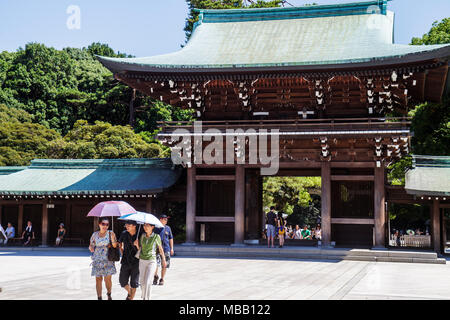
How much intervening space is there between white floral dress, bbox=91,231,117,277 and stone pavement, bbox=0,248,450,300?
109cm

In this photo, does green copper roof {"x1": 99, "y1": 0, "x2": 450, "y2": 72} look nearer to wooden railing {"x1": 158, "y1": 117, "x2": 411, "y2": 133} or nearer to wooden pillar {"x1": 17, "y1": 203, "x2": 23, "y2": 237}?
wooden railing {"x1": 158, "y1": 117, "x2": 411, "y2": 133}

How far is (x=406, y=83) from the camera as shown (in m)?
22.5

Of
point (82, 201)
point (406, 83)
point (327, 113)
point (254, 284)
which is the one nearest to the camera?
point (254, 284)

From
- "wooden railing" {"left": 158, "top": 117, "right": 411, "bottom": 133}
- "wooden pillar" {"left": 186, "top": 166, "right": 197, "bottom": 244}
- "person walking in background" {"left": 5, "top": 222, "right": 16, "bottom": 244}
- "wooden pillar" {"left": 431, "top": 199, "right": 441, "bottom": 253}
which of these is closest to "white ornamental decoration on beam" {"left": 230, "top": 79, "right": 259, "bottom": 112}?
A: "wooden railing" {"left": 158, "top": 117, "right": 411, "bottom": 133}

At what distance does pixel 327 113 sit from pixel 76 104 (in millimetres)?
43238

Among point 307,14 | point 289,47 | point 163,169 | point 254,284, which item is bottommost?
point 254,284

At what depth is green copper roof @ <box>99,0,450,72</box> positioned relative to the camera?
2195cm

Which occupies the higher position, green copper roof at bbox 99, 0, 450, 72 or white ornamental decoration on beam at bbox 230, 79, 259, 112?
green copper roof at bbox 99, 0, 450, 72

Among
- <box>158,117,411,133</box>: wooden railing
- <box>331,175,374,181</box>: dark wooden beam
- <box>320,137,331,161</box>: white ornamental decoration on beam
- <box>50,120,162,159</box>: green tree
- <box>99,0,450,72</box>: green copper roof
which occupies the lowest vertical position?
<box>331,175,374,181</box>: dark wooden beam

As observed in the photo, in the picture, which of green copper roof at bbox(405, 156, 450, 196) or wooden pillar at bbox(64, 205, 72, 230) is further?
wooden pillar at bbox(64, 205, 72, 230)

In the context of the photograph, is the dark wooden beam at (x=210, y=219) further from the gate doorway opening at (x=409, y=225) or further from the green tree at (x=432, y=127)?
the green tree at (x=432, y=127)

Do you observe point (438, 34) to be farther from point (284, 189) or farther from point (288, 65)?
point (288, 65)
